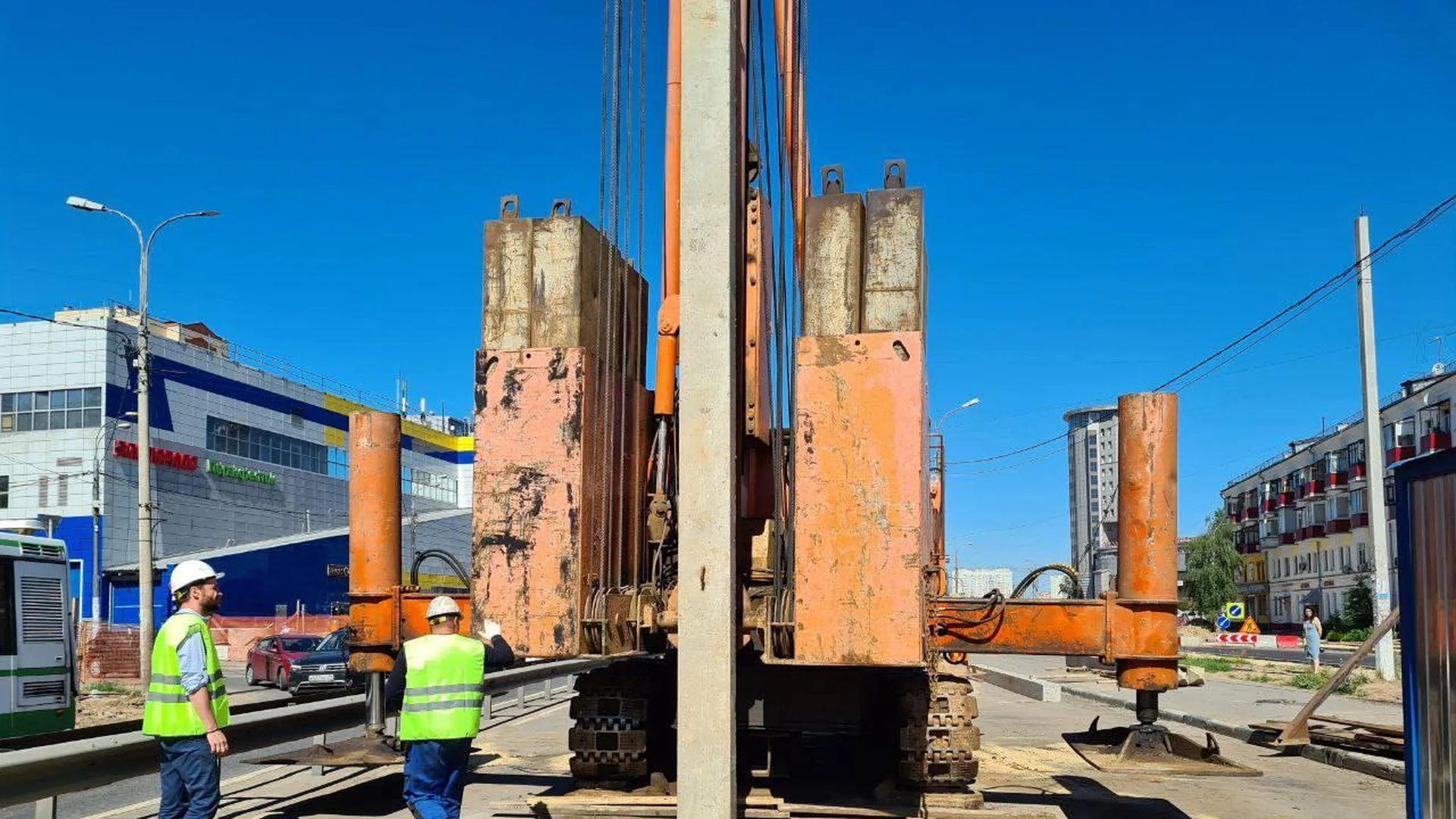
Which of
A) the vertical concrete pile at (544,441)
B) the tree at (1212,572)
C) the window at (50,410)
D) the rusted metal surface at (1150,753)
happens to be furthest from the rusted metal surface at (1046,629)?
the tree at (1212,572)

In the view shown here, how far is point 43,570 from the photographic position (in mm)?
15055

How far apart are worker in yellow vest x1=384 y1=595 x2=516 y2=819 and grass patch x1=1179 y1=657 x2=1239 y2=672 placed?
97.4ft

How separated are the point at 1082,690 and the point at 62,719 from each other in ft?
59.7

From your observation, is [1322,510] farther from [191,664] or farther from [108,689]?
[191,664]

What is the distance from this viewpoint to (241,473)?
54.9 metres

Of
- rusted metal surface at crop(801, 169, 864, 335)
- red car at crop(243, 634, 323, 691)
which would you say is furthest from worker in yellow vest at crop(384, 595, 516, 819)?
red car at crop(243, 634, 323, 691)

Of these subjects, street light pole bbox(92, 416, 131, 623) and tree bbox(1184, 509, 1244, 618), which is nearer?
street light pole bbox(92, 416, 131, 623)

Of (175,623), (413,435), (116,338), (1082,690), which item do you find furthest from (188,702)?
(413,435)

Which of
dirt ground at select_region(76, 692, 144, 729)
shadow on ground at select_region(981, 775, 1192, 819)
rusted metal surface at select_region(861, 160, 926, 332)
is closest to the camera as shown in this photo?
rusted metal surface at select_region(861, 160, 926, 332)

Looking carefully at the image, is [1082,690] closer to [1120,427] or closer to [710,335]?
[1120,427]

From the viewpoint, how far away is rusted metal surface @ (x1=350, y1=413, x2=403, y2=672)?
1016 cm

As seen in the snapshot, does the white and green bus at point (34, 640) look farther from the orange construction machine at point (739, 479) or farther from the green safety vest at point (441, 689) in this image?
the green safety vest at point (441, 689)

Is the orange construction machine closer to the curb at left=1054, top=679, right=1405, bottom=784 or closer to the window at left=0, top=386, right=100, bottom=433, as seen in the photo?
the curb at left=1054, top=679, right=1405, bottom=784

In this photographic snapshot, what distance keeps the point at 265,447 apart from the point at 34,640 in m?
44.8
